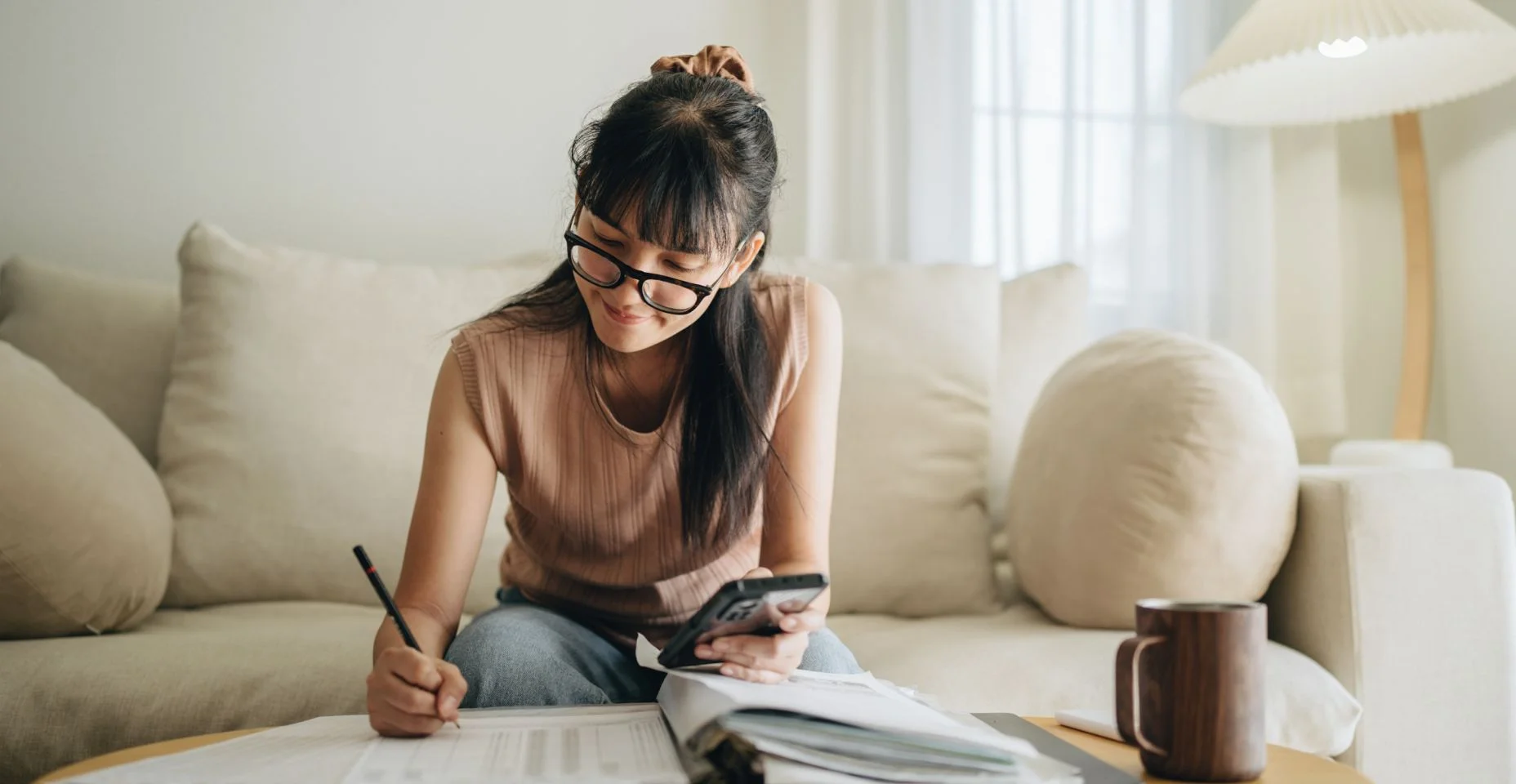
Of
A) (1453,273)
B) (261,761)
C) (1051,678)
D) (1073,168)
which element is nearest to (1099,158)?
(1073,168)

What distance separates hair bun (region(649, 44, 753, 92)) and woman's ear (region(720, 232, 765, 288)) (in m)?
0.16

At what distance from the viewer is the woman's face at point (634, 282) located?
98cm

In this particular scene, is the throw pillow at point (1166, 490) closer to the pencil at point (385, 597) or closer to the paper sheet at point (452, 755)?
→ the paper sheet at point (452, 755)

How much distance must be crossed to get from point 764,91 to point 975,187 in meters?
0.46

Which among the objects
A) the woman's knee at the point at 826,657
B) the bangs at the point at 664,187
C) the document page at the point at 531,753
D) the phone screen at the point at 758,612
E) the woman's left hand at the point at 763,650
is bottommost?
the woman's knee at the point at 826,657

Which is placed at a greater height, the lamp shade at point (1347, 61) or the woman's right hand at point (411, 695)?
the lamp shade at point (1347, 61)

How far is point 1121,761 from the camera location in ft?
2.49

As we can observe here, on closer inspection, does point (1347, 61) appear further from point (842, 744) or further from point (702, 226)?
point (842, 744)

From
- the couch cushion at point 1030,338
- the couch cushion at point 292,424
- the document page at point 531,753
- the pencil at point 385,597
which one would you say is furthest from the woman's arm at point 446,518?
the couch cushion at point 1030,338

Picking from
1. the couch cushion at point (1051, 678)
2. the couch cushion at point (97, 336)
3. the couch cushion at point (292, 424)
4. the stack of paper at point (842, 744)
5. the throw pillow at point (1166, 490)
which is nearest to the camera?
the stack of paper at point (842, 744)

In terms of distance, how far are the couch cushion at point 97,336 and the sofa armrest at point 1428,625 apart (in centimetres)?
166

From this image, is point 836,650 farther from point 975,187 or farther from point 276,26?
point 276,26

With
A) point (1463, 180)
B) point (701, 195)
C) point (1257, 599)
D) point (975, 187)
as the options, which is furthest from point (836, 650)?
point (1463, 180)

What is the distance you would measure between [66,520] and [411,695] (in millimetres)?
794
